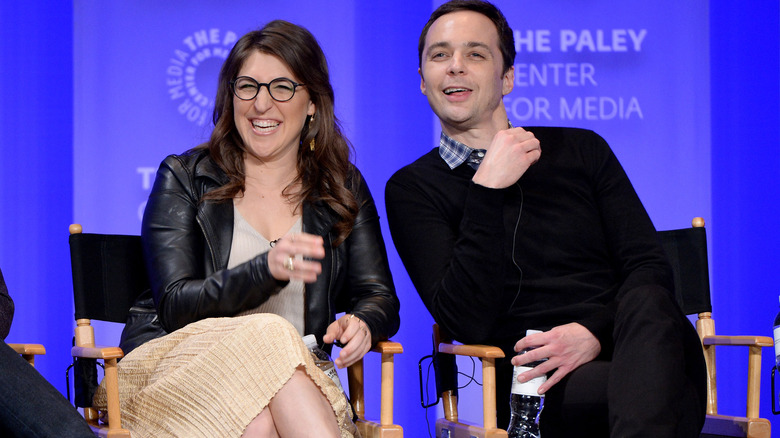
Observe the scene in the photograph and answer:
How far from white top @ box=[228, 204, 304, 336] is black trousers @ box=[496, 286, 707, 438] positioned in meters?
0.74

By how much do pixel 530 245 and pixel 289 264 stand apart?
81 centimetres

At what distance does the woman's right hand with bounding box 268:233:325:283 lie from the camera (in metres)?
2.15

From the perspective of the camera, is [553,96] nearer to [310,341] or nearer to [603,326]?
[603,326]

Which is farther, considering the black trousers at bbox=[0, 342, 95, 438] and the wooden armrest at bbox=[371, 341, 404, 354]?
the wooden armrest at bbox=[371, 341, 404, 354]

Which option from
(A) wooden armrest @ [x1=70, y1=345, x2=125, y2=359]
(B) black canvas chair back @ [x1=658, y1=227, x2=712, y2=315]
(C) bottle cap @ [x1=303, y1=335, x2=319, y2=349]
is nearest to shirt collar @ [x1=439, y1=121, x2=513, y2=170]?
(C) bottle cap @ [x1=303, y1=335, x2=319, y2=349]

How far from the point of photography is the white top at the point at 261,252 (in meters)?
2.62

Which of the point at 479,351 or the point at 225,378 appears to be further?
the point at 479,351

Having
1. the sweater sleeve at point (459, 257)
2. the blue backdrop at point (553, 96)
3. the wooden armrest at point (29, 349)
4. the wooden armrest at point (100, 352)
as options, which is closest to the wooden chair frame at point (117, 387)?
the wooden armrest at point (100, 352)

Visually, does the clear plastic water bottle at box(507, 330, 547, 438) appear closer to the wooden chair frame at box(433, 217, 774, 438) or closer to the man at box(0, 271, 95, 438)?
the wooden chair frame at box(433, 217, 774, 438)

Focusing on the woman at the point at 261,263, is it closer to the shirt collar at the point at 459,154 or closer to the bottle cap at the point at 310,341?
the bottle cap at the point at 310,341

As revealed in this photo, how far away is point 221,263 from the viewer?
2611 millimetres

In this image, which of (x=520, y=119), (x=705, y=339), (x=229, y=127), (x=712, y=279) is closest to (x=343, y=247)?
(x=229, y=127)

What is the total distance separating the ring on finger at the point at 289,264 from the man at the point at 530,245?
0.53 m

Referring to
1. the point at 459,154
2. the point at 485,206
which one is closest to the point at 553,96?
the point at 459,154
